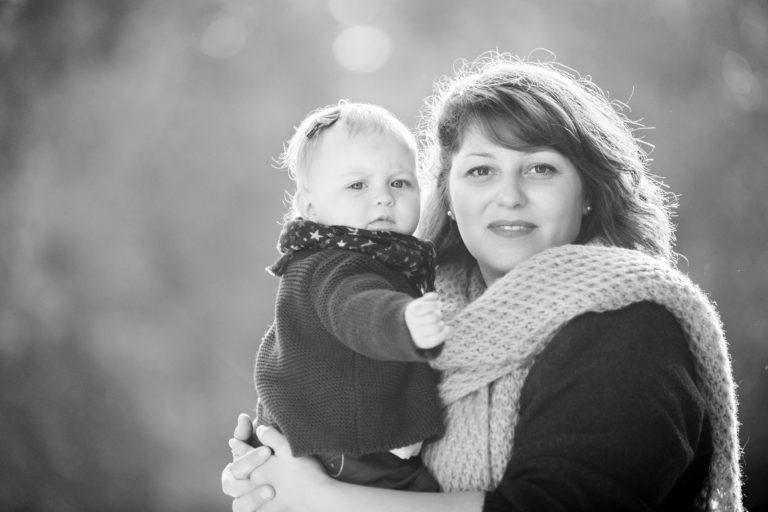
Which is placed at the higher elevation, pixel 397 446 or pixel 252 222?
pixel 252 222

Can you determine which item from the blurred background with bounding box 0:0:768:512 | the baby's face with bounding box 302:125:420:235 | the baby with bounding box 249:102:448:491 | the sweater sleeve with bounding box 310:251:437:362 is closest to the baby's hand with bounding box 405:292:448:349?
the sweater sleeve with bounding box 310:251:437:362

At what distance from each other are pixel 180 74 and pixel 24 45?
1.03m

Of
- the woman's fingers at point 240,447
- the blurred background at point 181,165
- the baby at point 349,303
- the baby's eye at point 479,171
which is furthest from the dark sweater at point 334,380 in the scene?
the blurred background at point 181,165

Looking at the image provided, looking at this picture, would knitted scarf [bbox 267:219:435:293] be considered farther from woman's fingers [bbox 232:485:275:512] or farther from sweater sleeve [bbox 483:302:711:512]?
woman's fingers [bbox 232:485:275:512]

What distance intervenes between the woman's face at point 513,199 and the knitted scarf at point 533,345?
0.16 m

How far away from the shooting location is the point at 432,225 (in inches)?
72.6

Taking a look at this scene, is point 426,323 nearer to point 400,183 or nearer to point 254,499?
point 400,183

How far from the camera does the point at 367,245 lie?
130 centimetres

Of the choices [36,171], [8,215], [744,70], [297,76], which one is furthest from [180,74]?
[744,70]

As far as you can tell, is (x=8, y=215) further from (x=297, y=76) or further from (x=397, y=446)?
(x=397, y=446)

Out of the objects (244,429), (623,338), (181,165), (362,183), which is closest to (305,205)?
(362,183)

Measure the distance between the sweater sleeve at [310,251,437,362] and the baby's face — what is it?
0.12 metres

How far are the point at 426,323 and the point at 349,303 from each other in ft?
0.60

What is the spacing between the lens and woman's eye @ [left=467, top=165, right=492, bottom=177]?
5.15 ft
